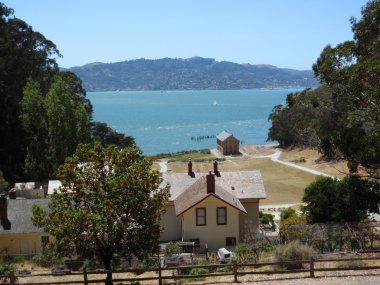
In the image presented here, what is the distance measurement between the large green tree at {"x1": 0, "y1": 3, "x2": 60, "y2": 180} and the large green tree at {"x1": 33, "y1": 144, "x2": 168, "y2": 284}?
5124cm

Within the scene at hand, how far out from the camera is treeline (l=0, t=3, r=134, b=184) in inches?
2441

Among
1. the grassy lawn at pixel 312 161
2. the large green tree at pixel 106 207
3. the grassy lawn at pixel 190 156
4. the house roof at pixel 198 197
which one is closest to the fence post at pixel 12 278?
the large green tree at pixel 106 207

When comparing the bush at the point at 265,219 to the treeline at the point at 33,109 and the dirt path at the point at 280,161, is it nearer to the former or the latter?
the treeline at the point at 33,109

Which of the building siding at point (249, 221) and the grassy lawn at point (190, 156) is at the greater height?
the building siding at point (249, 221)

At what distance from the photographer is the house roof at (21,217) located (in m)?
34.4

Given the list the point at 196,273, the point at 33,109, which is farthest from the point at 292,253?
the point at 33,109

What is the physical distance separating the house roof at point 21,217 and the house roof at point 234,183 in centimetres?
894

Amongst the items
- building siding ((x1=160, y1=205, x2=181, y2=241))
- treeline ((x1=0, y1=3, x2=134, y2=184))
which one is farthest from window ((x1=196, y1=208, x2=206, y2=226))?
treeline ((x1=0, y1=3, x2=134, y2=184))

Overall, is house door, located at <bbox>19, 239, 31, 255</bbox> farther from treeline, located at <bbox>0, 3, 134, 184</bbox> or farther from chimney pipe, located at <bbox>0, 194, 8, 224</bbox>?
treeline, located at <bbox>0, 3, 134, 184</bbox>

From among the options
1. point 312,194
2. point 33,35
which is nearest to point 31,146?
point 33,35

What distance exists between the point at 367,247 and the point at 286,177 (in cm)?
5406

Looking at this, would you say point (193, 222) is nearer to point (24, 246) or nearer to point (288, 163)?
point (24, 246)

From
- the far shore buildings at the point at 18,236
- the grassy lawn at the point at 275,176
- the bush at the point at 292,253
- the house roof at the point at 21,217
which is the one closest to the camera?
the bush at the point at 292,253

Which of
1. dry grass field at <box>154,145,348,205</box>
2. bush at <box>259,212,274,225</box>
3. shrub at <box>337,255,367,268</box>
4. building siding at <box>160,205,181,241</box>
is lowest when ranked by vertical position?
dry grass field at <box>154,145,348,205</box>
